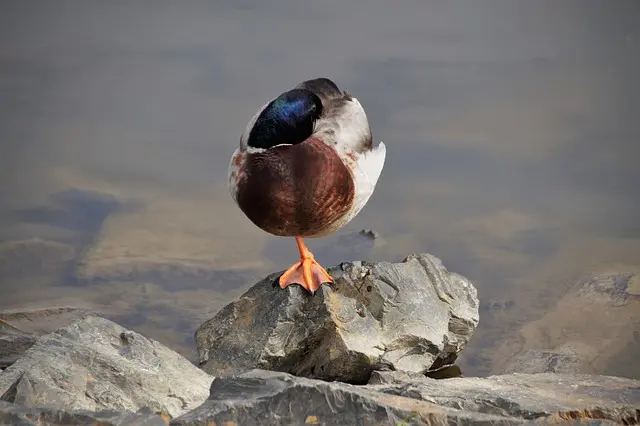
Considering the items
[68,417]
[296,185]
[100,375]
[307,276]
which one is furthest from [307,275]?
[68,417]

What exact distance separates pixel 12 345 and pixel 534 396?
2.15 m

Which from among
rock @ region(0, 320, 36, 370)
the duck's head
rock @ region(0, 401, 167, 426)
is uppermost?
the duck's head

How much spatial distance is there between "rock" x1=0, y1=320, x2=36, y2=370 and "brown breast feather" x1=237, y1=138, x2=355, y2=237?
1.07m

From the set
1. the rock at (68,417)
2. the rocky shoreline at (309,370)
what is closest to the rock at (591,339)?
the rocky shoreline at (309,370)

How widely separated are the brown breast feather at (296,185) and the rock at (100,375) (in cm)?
73

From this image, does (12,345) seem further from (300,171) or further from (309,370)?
(300,171)

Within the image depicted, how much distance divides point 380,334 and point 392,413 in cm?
144

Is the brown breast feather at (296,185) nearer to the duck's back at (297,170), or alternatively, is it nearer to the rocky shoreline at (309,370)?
the duck's back at (297,170)

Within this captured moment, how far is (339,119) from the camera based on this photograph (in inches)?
144

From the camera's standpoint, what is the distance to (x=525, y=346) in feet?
12.8

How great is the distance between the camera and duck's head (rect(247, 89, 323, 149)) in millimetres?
3424

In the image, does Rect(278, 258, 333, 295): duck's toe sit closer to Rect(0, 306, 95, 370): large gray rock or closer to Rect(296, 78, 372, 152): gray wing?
Rect(296, 78, 372, 152): gray wing

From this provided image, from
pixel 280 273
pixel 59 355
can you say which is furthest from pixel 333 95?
pixel 59 355

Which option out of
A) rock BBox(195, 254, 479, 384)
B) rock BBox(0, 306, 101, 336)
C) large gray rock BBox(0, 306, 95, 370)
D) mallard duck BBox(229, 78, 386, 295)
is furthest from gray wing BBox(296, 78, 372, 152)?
rock BBox(0, 306, 101, 336)
